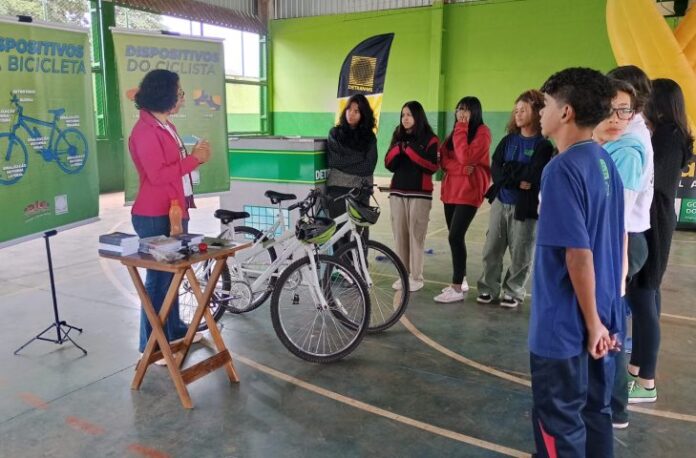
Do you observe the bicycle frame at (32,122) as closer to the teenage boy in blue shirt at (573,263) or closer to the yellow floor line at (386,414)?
the yellow floor line at (386,414)

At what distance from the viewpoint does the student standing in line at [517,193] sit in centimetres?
390

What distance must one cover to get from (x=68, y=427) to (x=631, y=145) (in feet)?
8.76

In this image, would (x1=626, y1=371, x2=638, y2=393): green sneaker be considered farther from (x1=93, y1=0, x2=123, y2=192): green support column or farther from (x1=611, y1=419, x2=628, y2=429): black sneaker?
(x1=93, y1=0, x2=123, y2=192): green support column

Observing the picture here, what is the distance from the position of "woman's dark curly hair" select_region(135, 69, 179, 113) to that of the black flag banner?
4454 mm

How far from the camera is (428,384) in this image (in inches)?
121

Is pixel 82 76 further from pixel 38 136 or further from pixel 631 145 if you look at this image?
pixel 631 145

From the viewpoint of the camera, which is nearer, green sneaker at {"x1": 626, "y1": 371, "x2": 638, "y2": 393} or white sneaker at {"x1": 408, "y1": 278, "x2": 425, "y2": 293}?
green sneaker at {"x1": 626, "y1": 371, "x2": 638, "y2": 393}

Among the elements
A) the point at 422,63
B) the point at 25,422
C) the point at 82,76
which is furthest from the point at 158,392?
the point at 422,63

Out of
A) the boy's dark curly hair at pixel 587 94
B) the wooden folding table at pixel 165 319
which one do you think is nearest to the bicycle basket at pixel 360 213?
the wooden folding table at pixel 165 319

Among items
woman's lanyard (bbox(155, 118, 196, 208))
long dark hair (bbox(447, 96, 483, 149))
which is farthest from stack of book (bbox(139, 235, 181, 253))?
long dark hair (bbox(447, 96, 483, 149))

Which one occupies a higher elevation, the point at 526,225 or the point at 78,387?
the point at 526,225

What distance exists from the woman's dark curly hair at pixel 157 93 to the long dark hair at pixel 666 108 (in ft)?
7.44

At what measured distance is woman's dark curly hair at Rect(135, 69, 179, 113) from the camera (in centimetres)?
295

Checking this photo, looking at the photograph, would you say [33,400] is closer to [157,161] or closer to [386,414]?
[157,161]
